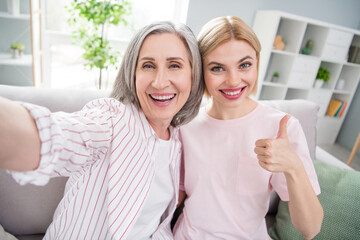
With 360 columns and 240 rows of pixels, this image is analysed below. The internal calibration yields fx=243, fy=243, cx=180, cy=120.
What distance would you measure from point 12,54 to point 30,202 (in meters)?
2.09

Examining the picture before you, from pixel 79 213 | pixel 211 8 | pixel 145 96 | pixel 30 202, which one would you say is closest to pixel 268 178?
pixel 145 96

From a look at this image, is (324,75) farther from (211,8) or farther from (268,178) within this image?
(268,178)

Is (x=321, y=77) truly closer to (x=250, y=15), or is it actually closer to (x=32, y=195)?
(x=250, y=15)

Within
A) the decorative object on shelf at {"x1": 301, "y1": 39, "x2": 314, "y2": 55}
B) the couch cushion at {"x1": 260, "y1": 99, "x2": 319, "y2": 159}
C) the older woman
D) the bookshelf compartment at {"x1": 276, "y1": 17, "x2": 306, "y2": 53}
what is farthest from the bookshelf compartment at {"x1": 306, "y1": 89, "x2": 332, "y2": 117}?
the older woman

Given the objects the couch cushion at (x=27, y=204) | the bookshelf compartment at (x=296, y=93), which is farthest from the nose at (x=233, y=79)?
the bookshelf compartment at (x=296, y=93)

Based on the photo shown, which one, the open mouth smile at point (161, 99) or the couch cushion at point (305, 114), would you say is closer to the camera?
the open mouth smile at point (161, 99)

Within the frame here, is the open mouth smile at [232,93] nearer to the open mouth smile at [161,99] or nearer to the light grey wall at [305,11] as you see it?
the open mouth smile at [161,99]

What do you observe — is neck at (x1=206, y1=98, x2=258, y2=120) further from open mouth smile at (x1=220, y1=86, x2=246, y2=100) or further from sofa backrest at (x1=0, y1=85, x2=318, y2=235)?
sofa backrest at (x1=0, y1=85, x2=318, y2=235)

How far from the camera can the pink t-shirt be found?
0.94 m

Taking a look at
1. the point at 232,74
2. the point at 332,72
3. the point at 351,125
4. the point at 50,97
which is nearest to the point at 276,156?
the point at 232,74

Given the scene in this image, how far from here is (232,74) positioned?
910 millimetres

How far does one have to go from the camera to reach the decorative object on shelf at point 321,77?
10.9ft

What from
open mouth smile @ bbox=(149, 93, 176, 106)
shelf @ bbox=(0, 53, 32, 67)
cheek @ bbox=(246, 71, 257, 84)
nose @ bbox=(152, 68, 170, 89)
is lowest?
shelf @ bbox=(0, 53, 32, 67)

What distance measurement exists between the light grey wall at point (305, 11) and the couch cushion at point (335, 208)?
2.35 metres
